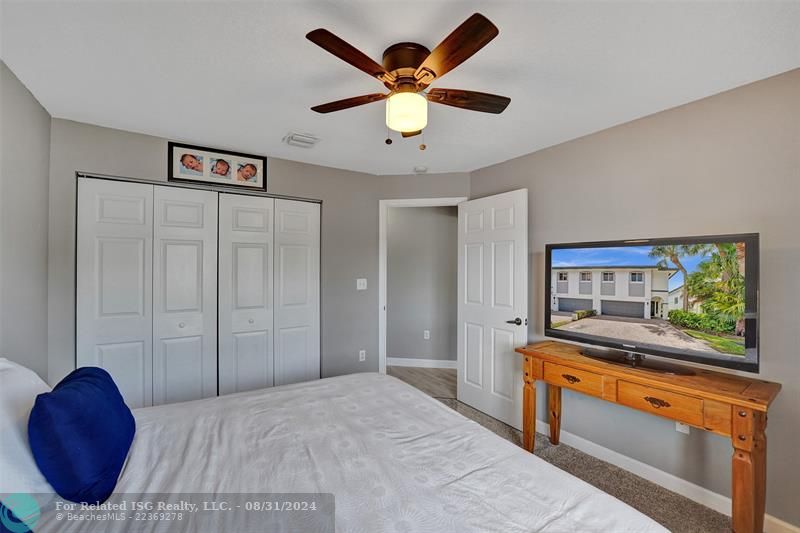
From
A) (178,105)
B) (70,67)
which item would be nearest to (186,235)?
(178,105)

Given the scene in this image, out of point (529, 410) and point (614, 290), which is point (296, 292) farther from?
point (614, 290)

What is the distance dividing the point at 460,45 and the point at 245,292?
263 centimetres

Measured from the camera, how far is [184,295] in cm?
281

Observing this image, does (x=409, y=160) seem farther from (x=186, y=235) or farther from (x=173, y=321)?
(x=173, y=321)

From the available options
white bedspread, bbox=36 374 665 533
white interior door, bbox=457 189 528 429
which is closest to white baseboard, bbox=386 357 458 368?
white interior door, bbox=457 189 528 429

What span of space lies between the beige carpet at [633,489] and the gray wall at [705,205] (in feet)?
→ 0.45

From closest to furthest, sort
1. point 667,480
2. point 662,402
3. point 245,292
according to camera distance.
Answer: point 662,402 → point 667,480 → point 245,292

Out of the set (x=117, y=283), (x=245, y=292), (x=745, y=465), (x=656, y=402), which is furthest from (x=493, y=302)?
(x=117, y=283)

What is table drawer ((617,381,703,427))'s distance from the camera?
173 cm

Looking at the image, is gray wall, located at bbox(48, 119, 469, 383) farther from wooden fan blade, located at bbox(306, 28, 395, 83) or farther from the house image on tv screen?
wooden fan blade, located at bbox(306, 28, 395, 83)

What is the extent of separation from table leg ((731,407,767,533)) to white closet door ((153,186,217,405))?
133 inches

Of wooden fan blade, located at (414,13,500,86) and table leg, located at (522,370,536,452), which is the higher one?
wooden fan blade, located at (414,13,500,86)

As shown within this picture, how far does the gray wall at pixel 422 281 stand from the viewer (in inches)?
187

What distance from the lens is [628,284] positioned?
2148 millimetres
